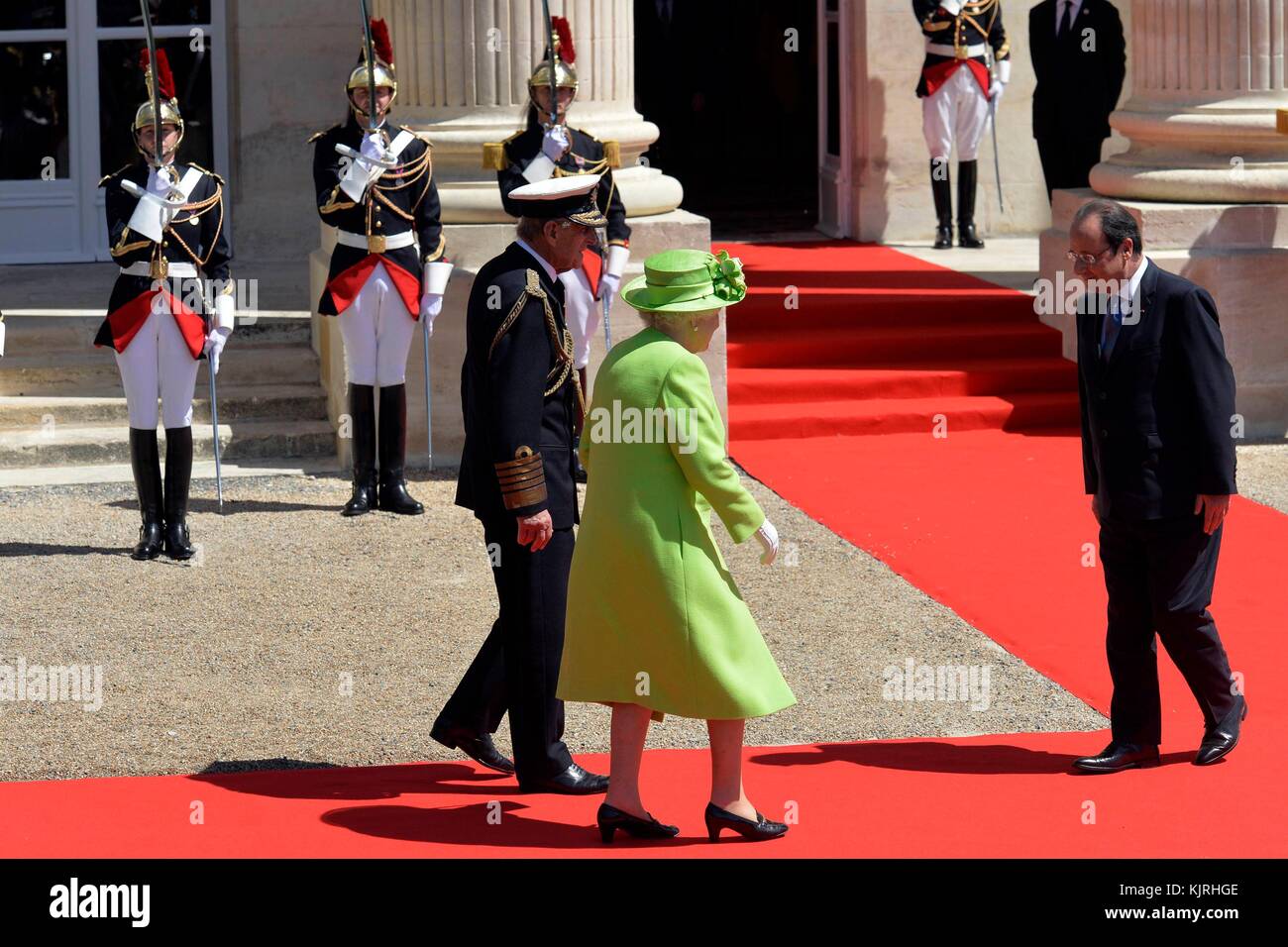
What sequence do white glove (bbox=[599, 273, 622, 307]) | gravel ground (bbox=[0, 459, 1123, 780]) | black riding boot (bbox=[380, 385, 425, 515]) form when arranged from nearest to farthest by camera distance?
gravel ground (bbox=[0, 459, 1123, 780])
black riding boot (bbox=[380, 385, 425, 515])
white glove (bbox=[599, 273, 622, 307])

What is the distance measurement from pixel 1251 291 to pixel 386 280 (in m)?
Result: 4.53

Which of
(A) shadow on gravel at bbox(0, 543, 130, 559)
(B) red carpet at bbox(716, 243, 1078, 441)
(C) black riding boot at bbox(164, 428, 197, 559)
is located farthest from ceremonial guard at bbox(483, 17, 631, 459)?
(A) shadow on gravel at bbox(0, 543, 130, 559)

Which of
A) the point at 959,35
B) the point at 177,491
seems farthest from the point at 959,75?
the point at 177,491

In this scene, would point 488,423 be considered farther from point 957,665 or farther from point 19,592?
point 19,592

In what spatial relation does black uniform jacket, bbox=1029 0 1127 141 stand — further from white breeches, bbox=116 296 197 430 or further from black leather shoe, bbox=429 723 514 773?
black leather shoe, bbox=429 723 514 773

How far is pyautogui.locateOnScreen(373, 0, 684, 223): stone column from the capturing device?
11.1m

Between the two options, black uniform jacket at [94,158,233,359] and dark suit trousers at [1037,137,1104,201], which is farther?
dark suit trousers at [1037,137,1104,201]

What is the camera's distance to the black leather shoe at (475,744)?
6539 millimetres

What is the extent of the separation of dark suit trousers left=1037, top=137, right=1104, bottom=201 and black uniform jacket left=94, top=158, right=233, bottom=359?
23.2 feet

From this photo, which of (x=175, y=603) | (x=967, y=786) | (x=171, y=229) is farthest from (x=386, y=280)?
(x=967, y=786)

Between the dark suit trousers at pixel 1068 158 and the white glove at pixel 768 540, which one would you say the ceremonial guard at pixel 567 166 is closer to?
the white glove at pixel 768 540

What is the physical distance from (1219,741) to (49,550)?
5247 millimetres

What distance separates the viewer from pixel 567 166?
34.4 feet

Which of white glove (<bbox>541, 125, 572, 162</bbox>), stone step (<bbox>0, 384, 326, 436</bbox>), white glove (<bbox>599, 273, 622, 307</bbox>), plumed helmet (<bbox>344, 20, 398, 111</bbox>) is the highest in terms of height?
plumed helmet (<bbox>344, 20, 398, 111</bbox>)
